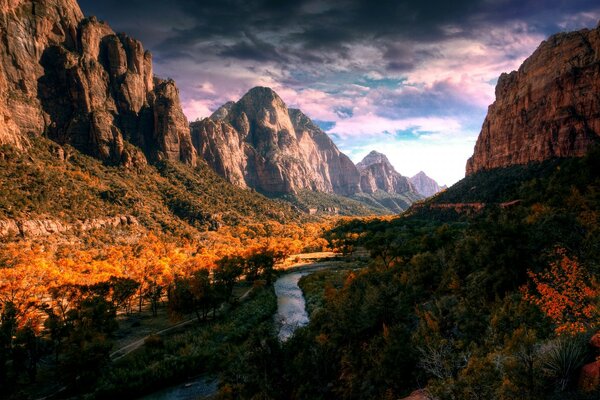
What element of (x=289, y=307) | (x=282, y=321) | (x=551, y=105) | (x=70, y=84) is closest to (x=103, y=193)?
(x=70, y=84)

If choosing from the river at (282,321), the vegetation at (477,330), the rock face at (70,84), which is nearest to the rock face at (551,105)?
the vegetation at (477,330)

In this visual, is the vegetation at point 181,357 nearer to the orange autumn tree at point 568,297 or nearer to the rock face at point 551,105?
the orange autumn tree at point 568,297

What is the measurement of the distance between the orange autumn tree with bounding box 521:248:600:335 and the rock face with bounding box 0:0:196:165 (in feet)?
520

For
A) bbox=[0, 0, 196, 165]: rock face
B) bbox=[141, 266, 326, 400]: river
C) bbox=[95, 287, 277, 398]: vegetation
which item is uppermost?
bbox=[0, 0, 196, 165]: rock face

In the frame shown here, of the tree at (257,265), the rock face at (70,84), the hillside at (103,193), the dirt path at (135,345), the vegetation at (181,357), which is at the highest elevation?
the rock face at (70,84)

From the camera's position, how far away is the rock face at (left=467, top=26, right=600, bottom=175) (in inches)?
4348

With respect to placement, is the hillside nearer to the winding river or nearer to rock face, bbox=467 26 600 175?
the winding river

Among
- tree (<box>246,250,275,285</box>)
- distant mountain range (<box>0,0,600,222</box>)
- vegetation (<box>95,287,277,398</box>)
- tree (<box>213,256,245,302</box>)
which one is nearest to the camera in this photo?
vegetation (<box>95,287,277,398</box>)

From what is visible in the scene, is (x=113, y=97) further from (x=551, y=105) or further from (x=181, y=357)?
(x=551, y=105)

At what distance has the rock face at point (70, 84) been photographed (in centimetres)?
14700

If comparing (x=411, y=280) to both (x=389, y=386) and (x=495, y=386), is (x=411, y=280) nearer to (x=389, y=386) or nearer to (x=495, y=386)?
(x=389, y=386)

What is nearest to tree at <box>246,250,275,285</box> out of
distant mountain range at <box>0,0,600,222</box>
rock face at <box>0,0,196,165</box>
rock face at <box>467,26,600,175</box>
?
distant mountain range at <box>0,0,600,222</box>

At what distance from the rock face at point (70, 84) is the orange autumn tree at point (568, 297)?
520 ft

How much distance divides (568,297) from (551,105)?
445ft
